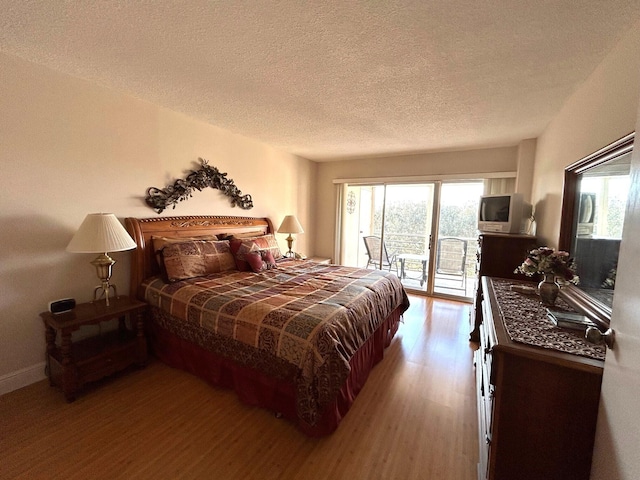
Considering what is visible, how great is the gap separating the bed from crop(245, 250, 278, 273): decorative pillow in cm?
1

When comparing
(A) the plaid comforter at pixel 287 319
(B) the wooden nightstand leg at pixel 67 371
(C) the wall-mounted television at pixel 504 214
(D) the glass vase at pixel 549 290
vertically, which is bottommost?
(B) the wooden nightstand leg at pixel 67 371

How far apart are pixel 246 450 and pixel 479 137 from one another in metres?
4.03

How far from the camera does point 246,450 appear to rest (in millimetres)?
1588

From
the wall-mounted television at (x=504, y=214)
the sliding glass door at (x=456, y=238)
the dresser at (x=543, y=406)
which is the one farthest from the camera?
the sliding glass door at (x=456, y=238)

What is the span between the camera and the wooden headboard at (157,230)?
8.45 ft

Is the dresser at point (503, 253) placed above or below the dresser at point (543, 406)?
above

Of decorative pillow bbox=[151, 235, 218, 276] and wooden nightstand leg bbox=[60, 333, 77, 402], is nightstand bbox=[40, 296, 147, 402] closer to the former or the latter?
wooden nightstand leg bbox=[60, 333, 77, 402]

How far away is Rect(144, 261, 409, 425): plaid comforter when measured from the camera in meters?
1.65

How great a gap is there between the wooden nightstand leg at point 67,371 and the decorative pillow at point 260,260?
1.57 metres

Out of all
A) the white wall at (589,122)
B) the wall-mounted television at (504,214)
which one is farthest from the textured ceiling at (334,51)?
the wall-mounted television at (504,214)

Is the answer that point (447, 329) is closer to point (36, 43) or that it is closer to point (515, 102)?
point (515, 102)

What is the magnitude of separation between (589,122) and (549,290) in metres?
1.23

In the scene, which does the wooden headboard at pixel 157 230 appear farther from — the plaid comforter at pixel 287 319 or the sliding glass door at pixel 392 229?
the sliding glass door at pixel 392 229

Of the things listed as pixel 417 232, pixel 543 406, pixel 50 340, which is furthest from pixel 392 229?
pixel 50 340
